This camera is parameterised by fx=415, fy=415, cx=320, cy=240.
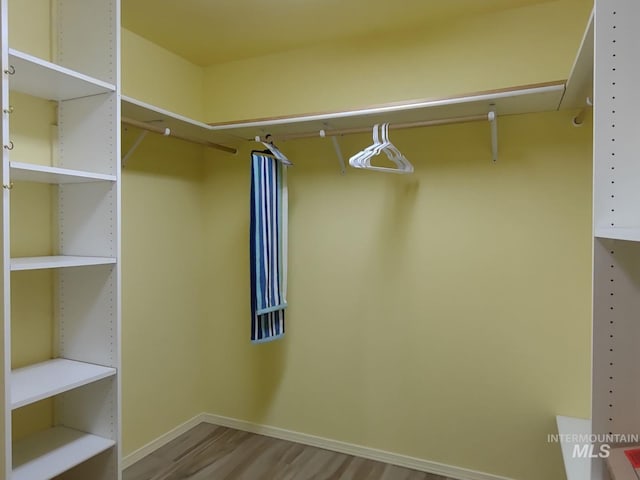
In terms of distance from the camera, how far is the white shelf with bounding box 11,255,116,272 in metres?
1.46

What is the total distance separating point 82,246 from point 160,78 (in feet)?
4.36

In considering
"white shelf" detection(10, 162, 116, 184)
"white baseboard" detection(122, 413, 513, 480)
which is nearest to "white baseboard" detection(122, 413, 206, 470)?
"white baseboard" detection(122, 413, 513, 480)

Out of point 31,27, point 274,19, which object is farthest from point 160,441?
point 274,19

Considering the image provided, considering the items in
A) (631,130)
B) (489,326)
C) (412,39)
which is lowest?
(489,326)

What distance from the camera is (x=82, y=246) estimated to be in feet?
6.22

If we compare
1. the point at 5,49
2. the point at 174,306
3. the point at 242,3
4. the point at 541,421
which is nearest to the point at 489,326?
the point at 541,421

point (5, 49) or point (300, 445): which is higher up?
point (5, 49)

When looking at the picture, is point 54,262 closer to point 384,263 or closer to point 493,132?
point 384,263

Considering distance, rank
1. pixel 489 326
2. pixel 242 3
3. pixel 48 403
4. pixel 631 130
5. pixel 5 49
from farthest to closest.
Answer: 1. pixel 489 326
2. pixel 242 3
3. pixel 48 403
4. pixel 5 49
5. pixel 631 130

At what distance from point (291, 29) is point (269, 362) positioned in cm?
214

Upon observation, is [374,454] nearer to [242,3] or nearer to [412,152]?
[412,152]

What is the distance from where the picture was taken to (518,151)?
224cm

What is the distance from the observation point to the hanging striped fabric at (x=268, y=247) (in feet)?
7.82

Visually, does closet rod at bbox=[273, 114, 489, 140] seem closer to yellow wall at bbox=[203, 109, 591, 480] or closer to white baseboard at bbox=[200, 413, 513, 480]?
yellow wall at bbox=[203, 109, 591, 480]
